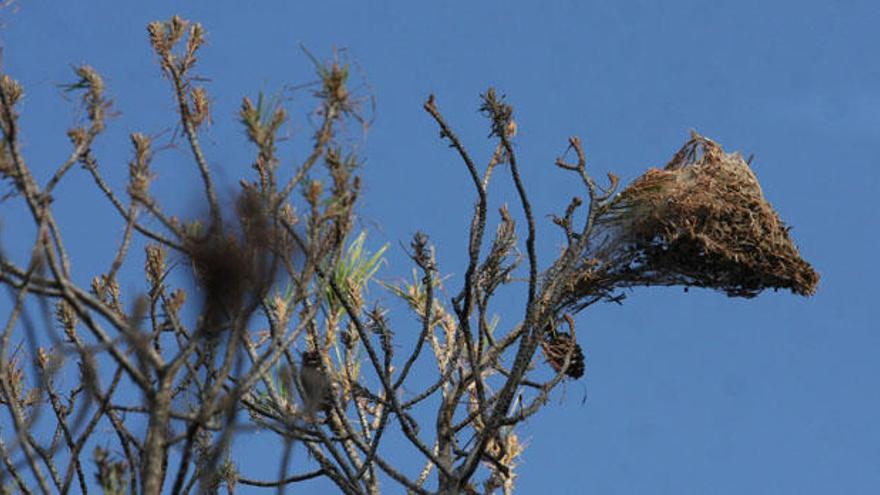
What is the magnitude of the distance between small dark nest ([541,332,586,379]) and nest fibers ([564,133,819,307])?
163 millimetres

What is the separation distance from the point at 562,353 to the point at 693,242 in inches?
30.1

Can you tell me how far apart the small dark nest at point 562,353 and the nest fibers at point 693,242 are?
16cm

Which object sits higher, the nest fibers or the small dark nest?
the nest fibers

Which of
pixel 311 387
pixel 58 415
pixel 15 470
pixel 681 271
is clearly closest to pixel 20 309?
pixel 311 387

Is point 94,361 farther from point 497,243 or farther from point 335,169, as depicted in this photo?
point 497,243

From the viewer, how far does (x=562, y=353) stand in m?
7.41

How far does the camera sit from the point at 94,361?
16.0 feet

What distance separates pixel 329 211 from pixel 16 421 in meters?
1.06

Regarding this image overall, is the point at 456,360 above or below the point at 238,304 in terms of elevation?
above

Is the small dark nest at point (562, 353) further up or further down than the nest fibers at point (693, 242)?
further down

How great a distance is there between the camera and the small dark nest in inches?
289

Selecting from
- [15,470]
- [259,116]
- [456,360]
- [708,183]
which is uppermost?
[708,183]

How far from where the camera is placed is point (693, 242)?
295 inches

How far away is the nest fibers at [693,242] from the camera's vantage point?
7496 millimetres
